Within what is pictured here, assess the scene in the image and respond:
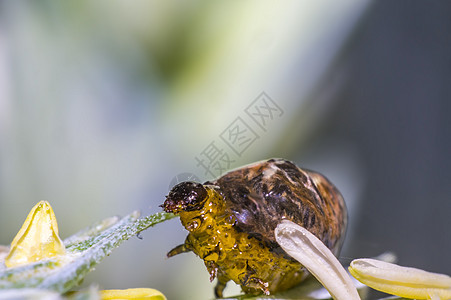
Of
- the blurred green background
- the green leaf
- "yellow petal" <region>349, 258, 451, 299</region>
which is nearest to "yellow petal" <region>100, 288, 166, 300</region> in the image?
the green leaf

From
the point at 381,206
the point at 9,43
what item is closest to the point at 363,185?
the point at 381,206

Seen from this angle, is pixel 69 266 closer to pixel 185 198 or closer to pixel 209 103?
pixel 185 198

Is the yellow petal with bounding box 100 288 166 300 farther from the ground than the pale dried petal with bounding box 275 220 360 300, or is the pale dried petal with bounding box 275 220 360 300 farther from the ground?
the yellow petal with bounding box 100 288 166 300

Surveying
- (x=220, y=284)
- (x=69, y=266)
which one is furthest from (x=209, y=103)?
(x=69, y=266)

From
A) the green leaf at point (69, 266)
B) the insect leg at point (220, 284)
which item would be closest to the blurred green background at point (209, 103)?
the insect leg at point (220, 284)

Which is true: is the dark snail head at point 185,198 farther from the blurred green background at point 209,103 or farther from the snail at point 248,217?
the blurred green background at point 209,103

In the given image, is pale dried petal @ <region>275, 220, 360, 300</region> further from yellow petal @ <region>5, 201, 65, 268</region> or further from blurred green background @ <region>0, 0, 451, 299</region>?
blurred green background @ <region>0, 0, 451, 299</region>

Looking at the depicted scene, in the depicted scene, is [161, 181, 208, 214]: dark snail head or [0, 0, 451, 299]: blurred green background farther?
[0, 0, 451, 299]: blurred green background

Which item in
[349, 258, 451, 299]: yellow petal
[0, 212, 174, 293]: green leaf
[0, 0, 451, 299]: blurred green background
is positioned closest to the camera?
[0, 212, 174, 293]: green leaf

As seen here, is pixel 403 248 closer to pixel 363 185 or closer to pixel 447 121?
A: pixel 363 185
